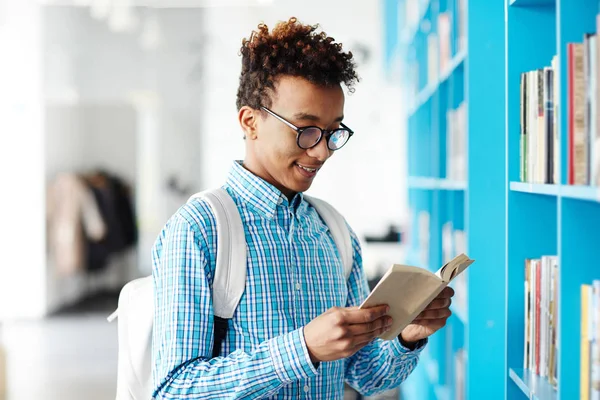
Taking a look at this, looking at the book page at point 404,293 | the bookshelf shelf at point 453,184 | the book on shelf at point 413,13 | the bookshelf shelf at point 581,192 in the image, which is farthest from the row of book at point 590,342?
the book on shelf at point 413,13

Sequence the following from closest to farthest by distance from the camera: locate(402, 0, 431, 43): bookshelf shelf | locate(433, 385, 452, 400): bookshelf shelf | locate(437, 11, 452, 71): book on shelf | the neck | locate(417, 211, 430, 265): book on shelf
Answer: the neck, locate(437, 11, 452, 71): book on shelf, locate(433, 385, 452, 400): bookshelf shelf, locate(402, 0, 431, 43): bookshelf shelf, locate(417, 211, 430, 265): book on shelf

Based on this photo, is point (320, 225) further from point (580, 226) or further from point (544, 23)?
point (544, 23)

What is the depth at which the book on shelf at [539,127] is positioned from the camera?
1676mm

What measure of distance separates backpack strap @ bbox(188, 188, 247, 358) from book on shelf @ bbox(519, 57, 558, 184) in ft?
2.25

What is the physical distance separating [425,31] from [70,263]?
5.12 m

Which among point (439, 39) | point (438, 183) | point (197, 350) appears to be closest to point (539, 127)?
point (197, 350)

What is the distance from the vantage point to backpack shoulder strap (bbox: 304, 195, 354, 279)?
182 centimetres

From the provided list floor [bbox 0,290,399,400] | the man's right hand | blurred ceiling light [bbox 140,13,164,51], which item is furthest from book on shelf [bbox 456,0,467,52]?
blurred ceiling light [bbox 140,13,164,51]

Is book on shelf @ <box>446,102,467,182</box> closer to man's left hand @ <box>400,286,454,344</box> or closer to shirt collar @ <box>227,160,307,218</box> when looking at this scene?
man's left hand @ <box>400,286,454,344</box>

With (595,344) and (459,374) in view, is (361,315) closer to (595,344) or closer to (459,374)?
(595,344)

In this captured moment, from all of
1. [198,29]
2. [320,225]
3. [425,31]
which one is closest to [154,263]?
[320,225]

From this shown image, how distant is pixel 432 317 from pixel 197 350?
20.6 inches

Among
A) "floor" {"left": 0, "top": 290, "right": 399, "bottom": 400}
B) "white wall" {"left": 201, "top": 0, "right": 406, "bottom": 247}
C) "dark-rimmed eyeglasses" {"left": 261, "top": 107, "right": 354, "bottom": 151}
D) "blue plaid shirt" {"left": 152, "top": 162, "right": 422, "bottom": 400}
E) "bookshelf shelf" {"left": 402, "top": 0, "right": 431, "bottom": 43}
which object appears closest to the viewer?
"blue plaid shirt" {"left": 152, "top": 162, "right": 422, "bottom": 400}

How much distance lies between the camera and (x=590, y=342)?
139cm
